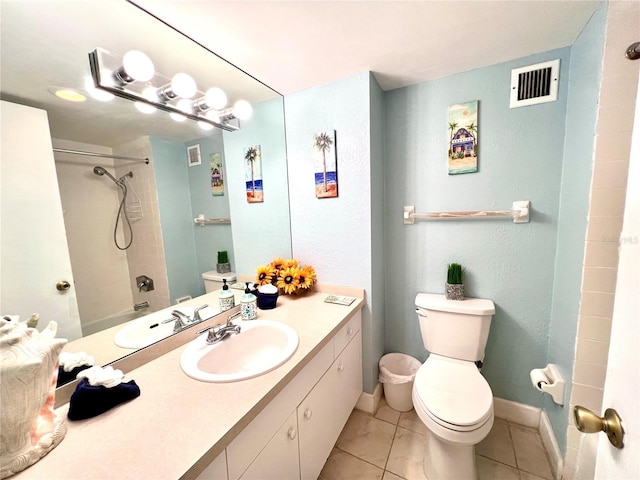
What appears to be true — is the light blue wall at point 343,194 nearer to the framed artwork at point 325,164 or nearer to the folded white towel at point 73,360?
the framed artwork at point 325,164

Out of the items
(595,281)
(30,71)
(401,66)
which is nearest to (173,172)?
(30,71)

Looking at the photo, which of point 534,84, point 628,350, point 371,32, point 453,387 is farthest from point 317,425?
point 534,84

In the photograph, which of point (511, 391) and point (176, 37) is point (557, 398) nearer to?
point (511, 391)

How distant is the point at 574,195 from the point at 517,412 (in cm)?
133

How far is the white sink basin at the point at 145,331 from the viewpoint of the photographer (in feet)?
3.10

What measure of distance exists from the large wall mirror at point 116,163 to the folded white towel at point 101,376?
14cm

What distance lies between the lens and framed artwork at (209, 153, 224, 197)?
4.39 ft

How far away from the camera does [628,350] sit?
0.43 metres

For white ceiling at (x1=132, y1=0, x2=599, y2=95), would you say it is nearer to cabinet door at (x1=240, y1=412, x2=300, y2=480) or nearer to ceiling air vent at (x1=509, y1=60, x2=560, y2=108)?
ceiling air vent at (x1=509, y1=60, x2=560, y2=108)

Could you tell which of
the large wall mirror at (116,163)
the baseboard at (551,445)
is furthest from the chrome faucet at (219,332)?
the baseboard at (551,445)

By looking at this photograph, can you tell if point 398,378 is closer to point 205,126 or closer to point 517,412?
point 517,412

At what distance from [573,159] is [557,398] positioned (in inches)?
46.0

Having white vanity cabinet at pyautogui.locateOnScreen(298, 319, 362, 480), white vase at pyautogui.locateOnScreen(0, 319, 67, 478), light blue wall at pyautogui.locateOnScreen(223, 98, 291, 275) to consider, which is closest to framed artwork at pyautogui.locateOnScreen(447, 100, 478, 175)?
light blue wall at pyautogui.locateOnScreen(223, 98, 291, 275)

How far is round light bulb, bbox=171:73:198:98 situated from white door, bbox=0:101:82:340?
47 centimetres
